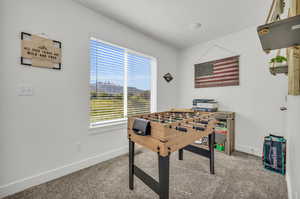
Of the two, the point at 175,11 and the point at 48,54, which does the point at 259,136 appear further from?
the point at 48,54

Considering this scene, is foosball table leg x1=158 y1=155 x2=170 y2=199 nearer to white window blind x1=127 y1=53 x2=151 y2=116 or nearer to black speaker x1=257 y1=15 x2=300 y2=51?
black speaker x1=257 y1=15 x2=300 y2=51

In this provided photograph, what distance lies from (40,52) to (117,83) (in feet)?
3.96

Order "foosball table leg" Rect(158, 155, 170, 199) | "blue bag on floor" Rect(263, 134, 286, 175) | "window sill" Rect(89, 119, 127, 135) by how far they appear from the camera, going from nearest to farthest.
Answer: "foosball table leg" Rect(158, 155, 170, 199) < "blue bag on floor" Rect(263, 134, 286, 175) < "window sill" Rect(89, 119, 127, 135)

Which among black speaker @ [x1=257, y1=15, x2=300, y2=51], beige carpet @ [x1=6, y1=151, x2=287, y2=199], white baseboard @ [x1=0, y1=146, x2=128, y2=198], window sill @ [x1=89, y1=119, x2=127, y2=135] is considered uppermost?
black speaker @ [x1=257, y1=15, x2=300, y2=51]

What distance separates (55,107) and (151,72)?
84.7 inches

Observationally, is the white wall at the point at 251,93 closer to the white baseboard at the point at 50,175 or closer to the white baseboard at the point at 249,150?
the white baseboard at the point at 249,150

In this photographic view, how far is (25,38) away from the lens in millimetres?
1544

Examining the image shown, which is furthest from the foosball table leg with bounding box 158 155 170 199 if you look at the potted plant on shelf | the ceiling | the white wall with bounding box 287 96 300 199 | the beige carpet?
the ceiling

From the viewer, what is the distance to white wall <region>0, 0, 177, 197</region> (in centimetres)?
147

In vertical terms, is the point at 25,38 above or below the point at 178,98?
above

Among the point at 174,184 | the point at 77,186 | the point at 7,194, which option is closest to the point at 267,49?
the point at 174,184

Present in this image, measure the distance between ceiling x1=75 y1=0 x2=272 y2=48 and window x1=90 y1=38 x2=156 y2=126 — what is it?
1.72 feet

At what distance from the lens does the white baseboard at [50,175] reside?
4.84 ft

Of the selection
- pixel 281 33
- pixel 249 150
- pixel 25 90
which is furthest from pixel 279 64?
pixel 25 90
